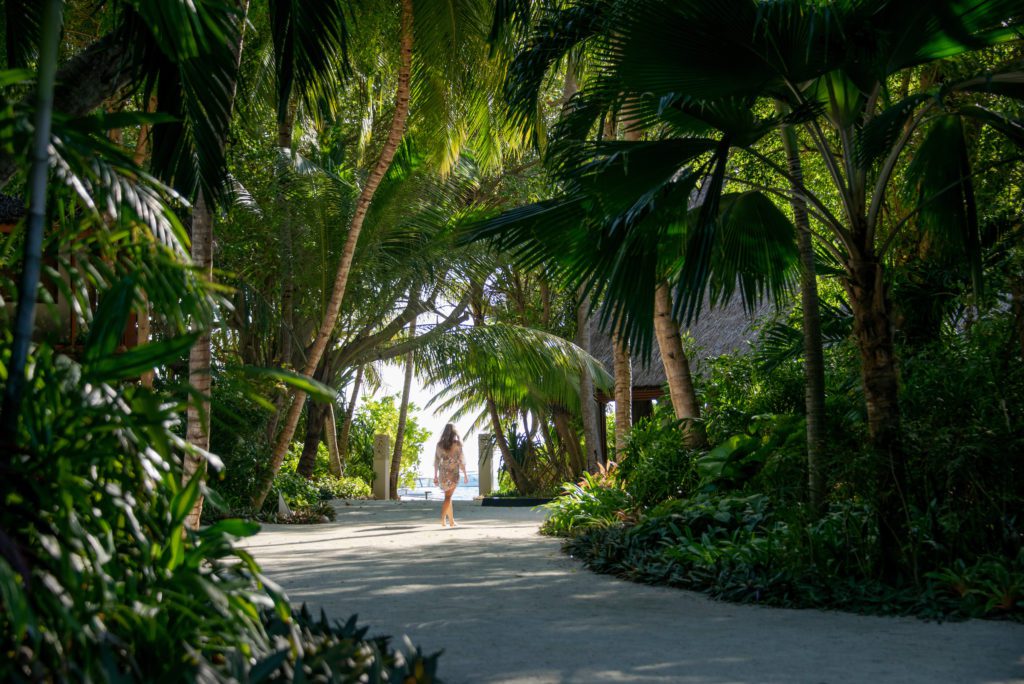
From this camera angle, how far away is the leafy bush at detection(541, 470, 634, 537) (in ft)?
35.9

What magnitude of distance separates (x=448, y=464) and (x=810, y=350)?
297 inches

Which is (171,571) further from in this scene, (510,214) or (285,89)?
(510,214)

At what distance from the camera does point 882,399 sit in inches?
270

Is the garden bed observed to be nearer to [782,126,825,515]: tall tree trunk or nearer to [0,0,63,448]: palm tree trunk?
[782,126,825,515]: tall tree trunk

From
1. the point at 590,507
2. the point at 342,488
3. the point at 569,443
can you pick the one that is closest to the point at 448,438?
the point at 590,507

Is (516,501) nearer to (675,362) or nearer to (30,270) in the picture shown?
(675,362)

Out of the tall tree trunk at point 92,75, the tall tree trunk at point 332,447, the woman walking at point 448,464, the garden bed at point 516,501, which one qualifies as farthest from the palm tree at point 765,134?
the tall tree trunk at point 332,447

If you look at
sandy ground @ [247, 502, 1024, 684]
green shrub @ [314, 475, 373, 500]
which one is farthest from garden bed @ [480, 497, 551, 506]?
sandy ground @ [247, 502, 1024, 684]

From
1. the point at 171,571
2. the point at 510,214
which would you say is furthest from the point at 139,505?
the point at 510,214

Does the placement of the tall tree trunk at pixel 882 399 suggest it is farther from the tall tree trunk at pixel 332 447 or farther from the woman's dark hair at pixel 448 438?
the tall tree trunk at pixel 332 447

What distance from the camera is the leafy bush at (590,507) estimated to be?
35.9 ft

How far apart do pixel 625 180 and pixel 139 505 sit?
453 cm

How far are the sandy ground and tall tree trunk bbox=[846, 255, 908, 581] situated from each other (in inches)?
32.9

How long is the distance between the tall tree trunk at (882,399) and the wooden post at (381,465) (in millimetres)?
19487
